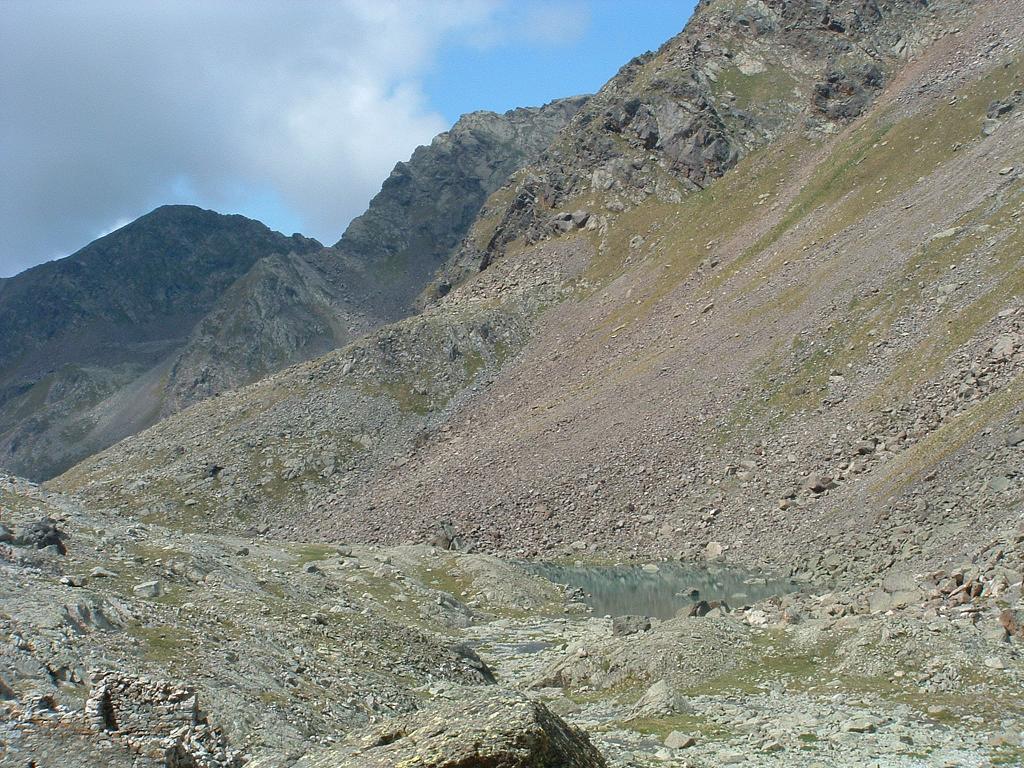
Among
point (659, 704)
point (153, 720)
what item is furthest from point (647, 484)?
point (153, 720)

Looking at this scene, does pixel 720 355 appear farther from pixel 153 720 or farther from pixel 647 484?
pixel 153 720

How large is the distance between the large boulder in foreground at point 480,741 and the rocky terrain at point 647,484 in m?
0.06

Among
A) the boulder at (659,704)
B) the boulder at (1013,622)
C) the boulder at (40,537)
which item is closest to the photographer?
the boulder at (659,704)

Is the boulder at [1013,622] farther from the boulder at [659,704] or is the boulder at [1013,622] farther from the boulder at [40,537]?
the boulder at [40,537]

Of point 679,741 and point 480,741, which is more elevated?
point 480,741

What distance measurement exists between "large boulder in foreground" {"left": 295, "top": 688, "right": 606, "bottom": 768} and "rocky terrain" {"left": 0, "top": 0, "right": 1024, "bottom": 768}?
0.18 feet

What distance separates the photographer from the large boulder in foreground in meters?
11.4

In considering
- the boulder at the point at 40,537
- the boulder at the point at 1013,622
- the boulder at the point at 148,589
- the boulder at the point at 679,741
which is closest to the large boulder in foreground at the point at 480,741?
the boulder at the point at 679,741

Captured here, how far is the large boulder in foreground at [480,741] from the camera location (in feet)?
37.4

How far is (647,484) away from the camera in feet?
240

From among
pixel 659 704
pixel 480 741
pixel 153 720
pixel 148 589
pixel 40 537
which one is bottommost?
pixel 659 704

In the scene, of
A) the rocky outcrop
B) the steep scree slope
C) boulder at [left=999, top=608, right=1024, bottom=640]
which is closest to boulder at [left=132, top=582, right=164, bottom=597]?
the rocky outcrop

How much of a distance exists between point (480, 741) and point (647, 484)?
62866 millimetres

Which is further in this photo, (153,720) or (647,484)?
(647,484)
